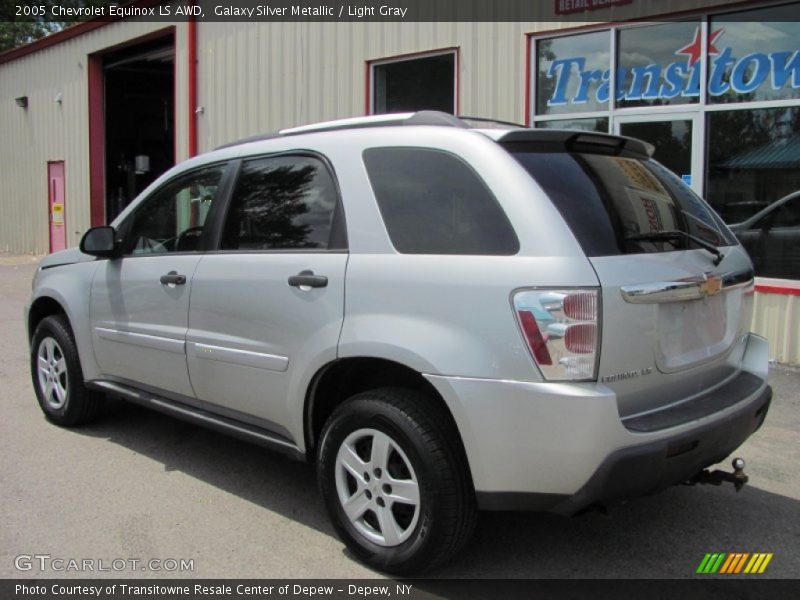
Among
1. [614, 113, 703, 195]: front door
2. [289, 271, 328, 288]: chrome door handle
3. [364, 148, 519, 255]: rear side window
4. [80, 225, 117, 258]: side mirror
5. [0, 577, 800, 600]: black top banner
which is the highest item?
[614, 113, 703, 195]: front door

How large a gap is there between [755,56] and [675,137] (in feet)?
3.37

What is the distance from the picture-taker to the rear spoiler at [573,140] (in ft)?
10.2

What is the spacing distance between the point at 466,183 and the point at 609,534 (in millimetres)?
1854

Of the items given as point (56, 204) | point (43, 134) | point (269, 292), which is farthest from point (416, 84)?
point (43, 134)

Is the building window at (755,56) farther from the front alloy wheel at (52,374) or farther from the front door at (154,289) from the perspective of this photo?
the front alloy wheel at (52,374)

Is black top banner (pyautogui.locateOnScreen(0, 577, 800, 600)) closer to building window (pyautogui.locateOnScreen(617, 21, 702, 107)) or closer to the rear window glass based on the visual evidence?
the rear window glass

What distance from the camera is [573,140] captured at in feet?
10.6

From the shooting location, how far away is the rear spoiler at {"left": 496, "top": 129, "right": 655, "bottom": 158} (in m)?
3.12

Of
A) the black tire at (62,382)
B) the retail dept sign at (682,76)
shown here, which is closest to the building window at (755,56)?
the retail dept sign at (682,76)

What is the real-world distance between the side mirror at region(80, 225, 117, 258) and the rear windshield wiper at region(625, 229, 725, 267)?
3.12 metres

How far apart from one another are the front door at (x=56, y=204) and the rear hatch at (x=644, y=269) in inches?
627

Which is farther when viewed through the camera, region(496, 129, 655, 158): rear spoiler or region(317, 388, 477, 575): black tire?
region(496, 129, 655, 158): rear spoiler

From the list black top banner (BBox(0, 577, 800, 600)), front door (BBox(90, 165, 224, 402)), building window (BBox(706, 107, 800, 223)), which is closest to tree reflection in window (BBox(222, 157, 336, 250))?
front door (BBox(90, 165, 224, 402))

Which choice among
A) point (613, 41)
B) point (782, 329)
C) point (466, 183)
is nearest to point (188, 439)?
point (466, 183)
